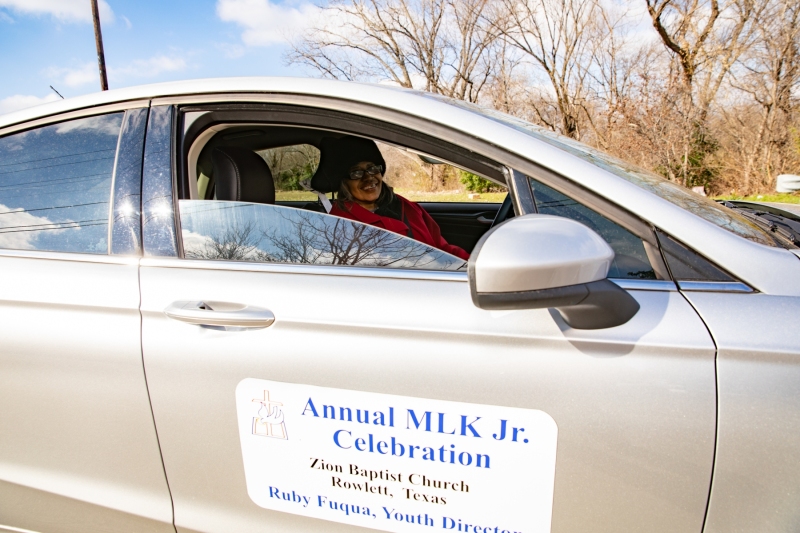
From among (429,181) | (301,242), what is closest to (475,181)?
(429,181)

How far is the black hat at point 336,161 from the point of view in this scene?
90.0 inches

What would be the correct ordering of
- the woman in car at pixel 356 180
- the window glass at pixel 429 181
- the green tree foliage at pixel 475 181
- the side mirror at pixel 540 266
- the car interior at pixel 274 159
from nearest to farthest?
the side mirror at pixel 540 266, the car interior at pixel 274 159, the green tree foliage at pixel 475 181, the window glass at pixel 429 181, the woman in car at pixel 356 180

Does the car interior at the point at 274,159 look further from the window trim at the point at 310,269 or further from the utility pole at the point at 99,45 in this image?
A: the utility pole at the point at 99,45

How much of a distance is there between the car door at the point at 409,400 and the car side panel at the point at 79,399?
0.08 meters

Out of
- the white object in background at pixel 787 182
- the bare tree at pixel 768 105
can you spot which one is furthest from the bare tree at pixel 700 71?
the white object in background at pixel 787 182

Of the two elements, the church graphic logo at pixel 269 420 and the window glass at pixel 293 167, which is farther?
the window glass at pixel 293 167

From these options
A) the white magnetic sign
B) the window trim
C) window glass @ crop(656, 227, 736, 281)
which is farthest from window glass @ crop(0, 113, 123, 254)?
window glass @ crop(656, 227, 736, 281)

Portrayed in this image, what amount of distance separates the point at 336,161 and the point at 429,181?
441 millimetres

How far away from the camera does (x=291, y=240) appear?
143 cm

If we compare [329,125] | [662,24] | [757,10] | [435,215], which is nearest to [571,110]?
[662,24]

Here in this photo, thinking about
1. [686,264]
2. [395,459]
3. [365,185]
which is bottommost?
[395,459]

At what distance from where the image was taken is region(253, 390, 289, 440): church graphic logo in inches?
49.0

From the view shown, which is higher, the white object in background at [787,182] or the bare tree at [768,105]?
the bare tree at [768,105]

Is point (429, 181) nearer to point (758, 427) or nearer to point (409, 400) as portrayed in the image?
point (409, 400)
